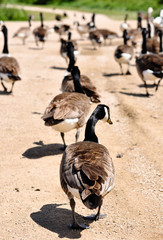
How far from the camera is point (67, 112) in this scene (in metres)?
7.80

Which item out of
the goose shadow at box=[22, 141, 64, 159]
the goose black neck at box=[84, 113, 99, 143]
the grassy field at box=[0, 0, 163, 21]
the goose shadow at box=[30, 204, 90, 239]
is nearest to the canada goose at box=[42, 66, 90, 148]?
the goose shadow at box=[22, 141, 64, 159]

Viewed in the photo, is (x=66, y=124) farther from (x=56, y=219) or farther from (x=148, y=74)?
(x=148, y=74)

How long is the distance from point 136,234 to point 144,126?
4.94 meters

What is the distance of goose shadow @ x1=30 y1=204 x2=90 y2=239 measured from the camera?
18.1 feet

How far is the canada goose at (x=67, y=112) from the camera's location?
25.2ft

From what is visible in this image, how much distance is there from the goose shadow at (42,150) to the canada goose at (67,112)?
0.77m

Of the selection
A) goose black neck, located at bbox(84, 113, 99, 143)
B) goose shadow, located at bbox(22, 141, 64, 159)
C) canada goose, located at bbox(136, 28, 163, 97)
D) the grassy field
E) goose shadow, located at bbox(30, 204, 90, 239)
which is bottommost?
goose shadow, located at bbox(30, 204, 90, 239)

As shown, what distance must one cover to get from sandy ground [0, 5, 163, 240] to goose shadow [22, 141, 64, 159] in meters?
0.02

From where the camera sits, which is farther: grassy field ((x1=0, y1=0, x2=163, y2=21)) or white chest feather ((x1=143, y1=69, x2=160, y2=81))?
grassy field ((x1=0, y1=0, x2=163, y2=21))

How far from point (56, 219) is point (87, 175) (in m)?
1.43

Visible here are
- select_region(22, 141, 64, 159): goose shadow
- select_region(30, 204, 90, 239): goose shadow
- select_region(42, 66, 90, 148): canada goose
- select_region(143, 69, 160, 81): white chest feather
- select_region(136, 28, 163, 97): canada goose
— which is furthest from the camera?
select_region(143, 69, 160, 81): white chest feather

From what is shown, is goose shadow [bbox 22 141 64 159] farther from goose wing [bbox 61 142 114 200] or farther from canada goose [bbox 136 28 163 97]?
canada goose [bbox 136 28 163 97]

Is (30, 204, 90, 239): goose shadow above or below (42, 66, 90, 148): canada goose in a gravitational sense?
below

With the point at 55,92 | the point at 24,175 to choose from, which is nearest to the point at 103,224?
the point at 24,175
